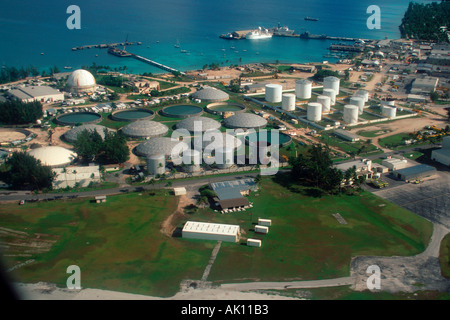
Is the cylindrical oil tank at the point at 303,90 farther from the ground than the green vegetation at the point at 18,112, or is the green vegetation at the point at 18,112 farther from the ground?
the cylindrical oil tank at the point at 303,90

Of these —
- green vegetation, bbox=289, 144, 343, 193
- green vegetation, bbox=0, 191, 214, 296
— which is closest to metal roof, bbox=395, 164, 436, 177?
green vegetation, bbox=289, 144, 343, 193

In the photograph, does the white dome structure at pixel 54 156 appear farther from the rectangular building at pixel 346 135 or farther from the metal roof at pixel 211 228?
the rectangular building at pixel 346 135

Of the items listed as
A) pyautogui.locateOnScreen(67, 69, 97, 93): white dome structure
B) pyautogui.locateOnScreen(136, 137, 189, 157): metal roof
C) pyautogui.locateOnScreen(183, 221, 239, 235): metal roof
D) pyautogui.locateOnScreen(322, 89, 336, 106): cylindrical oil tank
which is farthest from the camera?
pyautogui.locateOnScreen(67, 69, 97, 93): white dome structure

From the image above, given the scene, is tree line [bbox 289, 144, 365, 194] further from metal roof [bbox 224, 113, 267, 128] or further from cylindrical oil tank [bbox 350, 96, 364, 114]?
cylindrical oil tank [bbox 350, 96, 364, 114]

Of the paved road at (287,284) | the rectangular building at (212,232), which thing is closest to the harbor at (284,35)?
the rectangular building at (212,232)

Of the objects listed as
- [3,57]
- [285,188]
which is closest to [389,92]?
[285,188]

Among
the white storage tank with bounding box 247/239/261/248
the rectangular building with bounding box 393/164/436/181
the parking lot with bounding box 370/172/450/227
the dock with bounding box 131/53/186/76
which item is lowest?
the white storage tank with bounding box 247/239/261/248

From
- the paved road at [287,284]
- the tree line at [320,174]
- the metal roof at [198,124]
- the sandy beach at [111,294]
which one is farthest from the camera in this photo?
the metal roof at [198,124]

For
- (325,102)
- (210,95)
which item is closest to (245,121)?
(210,95)
